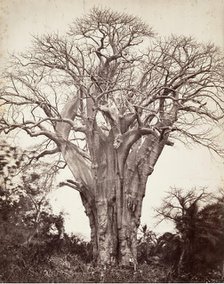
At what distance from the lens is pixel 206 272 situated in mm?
5066

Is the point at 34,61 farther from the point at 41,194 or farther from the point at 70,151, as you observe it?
the point at 41,194

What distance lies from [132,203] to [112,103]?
1.11 m

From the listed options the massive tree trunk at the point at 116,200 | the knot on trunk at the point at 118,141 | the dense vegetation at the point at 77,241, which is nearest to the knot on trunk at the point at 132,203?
the massive tree trunk at the point at 116,200

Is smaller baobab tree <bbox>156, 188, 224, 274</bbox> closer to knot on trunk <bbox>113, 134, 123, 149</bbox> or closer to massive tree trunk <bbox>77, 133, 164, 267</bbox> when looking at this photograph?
massive tree trunk <bbox>77, 133, 164, 267</bbox>

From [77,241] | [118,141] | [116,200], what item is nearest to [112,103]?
[118,141]

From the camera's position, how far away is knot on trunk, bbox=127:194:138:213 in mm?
5512

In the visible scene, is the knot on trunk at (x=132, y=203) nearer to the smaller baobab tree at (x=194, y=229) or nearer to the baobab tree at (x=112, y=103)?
the baobab tree at (x=112, y=103)

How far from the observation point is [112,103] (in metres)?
5.62

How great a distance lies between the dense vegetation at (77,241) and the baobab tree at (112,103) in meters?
0.23

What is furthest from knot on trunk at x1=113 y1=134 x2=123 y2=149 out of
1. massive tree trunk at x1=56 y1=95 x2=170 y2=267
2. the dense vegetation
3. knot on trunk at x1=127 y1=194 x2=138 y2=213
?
the dense vegetation

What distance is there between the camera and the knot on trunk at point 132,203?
5.51 m

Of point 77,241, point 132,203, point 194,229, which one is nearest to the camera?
point 194,229

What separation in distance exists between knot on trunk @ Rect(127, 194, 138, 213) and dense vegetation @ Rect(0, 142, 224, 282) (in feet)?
0.79

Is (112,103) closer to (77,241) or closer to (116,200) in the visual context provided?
(116,200)
